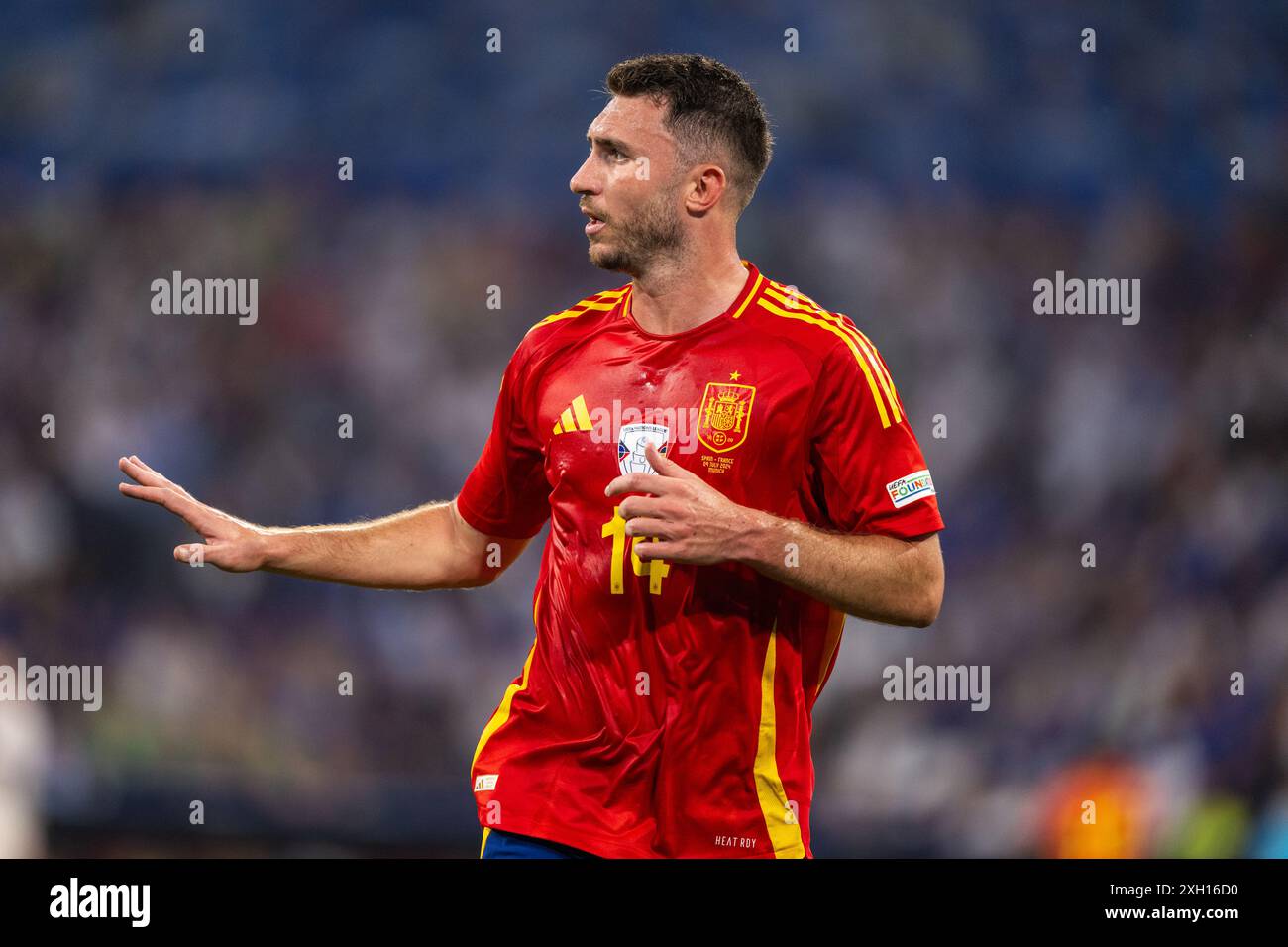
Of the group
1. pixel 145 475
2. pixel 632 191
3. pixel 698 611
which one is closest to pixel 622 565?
pixel 698 611

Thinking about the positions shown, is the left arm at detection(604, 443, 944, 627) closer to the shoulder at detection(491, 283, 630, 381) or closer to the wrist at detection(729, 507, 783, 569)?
the wrist at detection(729, 507, 783, 569)

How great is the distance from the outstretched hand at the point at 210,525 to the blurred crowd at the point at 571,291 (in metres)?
3.82

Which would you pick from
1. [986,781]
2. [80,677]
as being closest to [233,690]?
[80,677]

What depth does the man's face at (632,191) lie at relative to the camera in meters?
3.63

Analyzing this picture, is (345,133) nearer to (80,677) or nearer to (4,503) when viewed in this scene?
(4,503)

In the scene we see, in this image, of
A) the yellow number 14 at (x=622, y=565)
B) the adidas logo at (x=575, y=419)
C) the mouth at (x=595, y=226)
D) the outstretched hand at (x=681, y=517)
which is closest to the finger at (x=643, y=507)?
the outstretched hand at (x=681, y=517)

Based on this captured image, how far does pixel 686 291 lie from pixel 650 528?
820 millimetres

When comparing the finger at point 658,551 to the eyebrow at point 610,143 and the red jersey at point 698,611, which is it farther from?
the eyebrow at point 610,143

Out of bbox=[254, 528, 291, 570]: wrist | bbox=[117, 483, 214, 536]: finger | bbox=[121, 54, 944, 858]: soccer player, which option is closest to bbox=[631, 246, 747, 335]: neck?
bbox=[121, 54, 944, 858]: soccer player

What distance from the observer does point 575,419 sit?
3.54m

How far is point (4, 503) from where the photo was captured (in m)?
7.36

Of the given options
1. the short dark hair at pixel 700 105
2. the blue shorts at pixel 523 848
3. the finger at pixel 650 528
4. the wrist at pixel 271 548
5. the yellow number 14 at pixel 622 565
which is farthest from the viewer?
the short dark hair at pixel 700 105

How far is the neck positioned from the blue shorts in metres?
1.26

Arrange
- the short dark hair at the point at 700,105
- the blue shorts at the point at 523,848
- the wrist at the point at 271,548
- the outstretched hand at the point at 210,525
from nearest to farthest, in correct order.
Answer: the blue shorts at the point at 523,848
the outstretched hand at the point at 210,525
the wrist at the point at 271,548
the short dark hair at the point at 700,105
